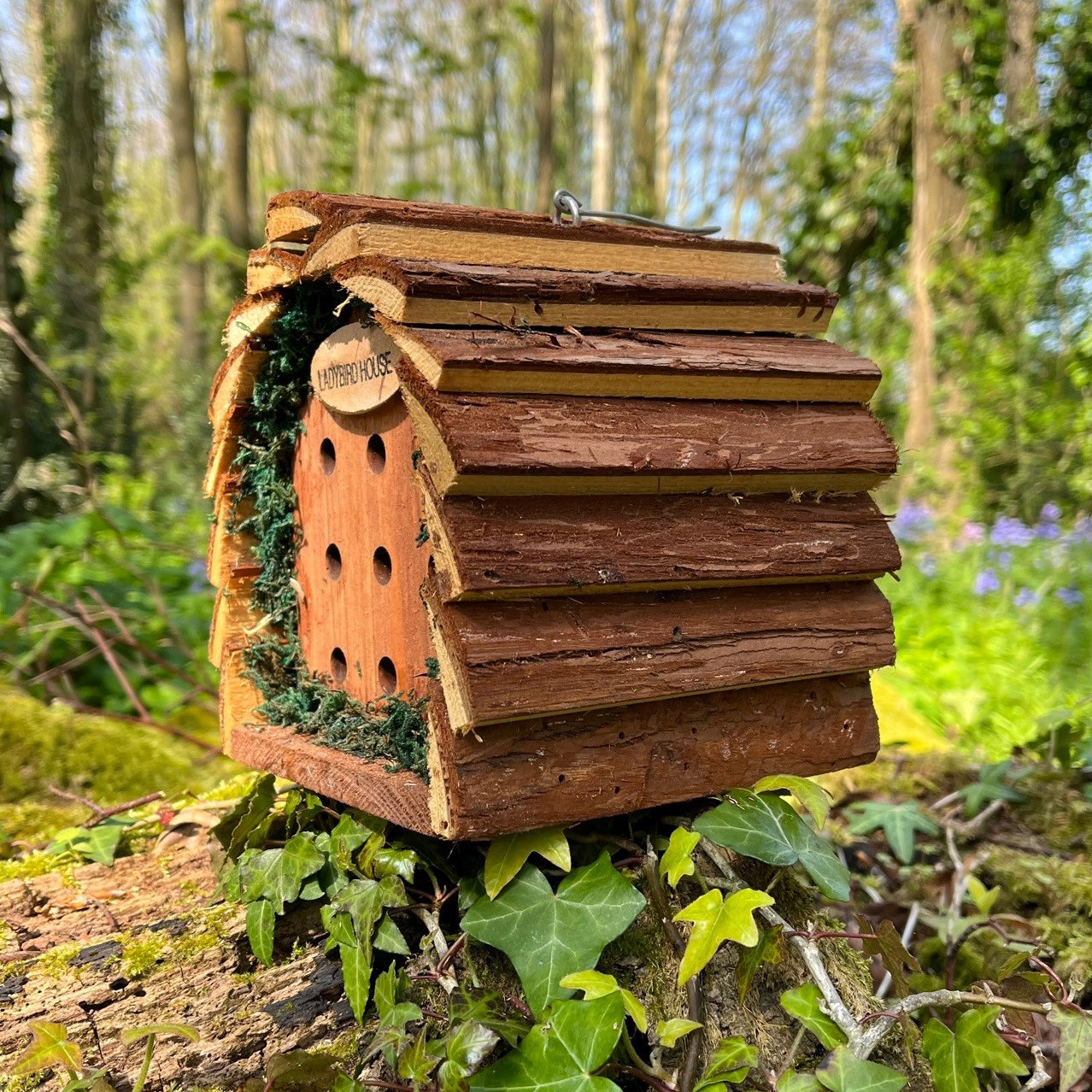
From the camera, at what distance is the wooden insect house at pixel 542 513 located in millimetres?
1302

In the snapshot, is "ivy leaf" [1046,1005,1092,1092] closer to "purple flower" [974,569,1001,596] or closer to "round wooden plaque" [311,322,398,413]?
"round wooden plaque" [311,322,398,413]

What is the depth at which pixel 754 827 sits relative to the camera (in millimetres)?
1476

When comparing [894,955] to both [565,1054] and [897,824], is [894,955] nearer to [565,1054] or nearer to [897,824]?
[565,1054]

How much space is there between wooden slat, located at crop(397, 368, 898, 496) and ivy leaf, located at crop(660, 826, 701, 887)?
0.54 metres

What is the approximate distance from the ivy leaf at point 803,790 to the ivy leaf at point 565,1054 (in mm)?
470

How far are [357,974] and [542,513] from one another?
0.73 m

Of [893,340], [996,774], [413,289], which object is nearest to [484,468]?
[413,289]

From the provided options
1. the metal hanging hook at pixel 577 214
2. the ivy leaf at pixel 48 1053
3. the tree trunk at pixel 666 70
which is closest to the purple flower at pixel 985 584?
the metal hanging hook at pixel 577 214

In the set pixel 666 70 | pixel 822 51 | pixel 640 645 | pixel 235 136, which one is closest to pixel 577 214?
pixel 640 645

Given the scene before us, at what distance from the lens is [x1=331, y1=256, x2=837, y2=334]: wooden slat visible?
4.45 ft

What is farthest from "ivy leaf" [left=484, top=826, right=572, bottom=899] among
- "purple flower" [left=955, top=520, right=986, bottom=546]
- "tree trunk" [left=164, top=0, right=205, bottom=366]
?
"tree trunk" [left=164, top=0, right=205, bottom=366]

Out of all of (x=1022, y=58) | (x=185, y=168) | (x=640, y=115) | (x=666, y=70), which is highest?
(x=666, y=70)

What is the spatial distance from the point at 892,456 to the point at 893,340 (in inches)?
360

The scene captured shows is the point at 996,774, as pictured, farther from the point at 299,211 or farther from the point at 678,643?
the point at 299,211
